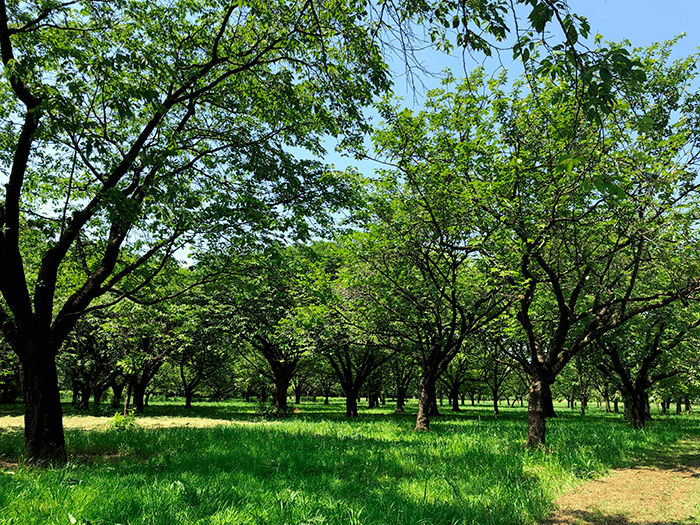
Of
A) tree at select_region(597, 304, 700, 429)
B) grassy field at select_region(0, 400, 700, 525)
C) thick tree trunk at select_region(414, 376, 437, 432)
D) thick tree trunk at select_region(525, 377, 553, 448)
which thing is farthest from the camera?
tree at select_region(597, 304, 700, 429)

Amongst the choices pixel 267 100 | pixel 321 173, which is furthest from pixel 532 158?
pixel 267 100

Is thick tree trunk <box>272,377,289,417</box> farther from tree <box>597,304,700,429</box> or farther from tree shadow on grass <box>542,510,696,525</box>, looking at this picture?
tree shadow on grass <box>542,510,696,525</box>

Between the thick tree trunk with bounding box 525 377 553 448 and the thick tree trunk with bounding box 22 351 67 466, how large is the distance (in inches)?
422

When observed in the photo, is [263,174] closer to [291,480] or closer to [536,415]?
Answer: [291,480]

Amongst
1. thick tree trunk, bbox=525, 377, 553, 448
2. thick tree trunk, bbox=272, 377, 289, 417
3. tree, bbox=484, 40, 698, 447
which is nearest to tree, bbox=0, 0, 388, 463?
tree, bbox=484, 40, 698, 447

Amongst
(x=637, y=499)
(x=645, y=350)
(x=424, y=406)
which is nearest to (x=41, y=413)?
(x=637, y=499)

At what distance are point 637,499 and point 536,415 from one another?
3757 mm

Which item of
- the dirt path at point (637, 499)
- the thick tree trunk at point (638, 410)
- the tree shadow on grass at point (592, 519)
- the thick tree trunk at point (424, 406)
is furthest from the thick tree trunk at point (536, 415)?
the thick tree trunk at point (638, 410)

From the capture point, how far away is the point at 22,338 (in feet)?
24.7

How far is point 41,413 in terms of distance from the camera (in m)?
7.37

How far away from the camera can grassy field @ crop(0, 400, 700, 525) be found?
14.5 feet

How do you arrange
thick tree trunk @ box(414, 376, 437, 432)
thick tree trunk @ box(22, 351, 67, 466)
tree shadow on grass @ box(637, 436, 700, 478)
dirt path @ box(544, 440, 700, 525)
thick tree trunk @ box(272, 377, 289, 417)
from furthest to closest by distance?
thick tree trunk @ box(272, 377, 289, 417), thick tree trunk @ box(414, 376, 437, 432), tree shadow on grass @ box(637, 436, 700, 478), thick tree trunk @ box(22, 351, 67, 466), dirt path @ box(544, 440, 700, 525)

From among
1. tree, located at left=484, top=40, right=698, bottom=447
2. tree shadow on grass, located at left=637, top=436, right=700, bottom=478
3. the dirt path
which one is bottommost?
tree shadow on grass, located at left=637, top=436, right=700, bottom=478

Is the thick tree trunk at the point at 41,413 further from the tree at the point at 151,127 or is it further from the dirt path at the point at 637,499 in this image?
the dirt path at the point at 637,499
